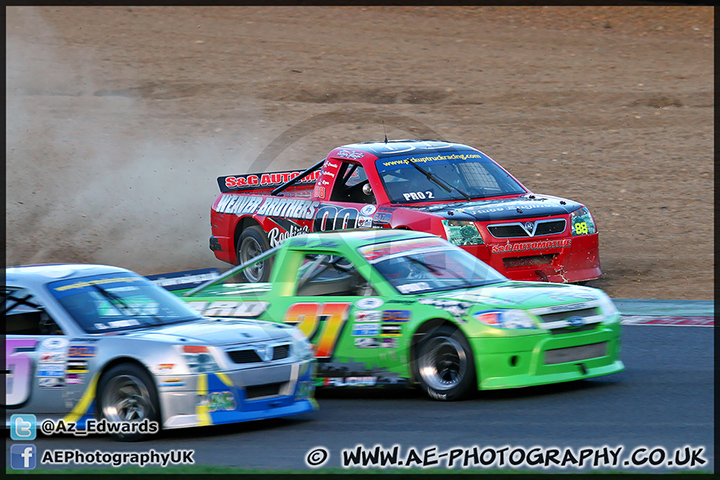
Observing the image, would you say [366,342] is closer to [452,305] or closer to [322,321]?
[322,321]

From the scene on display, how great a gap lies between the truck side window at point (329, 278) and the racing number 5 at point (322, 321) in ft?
0.61

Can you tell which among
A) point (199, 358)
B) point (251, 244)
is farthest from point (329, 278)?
point (251, 244)

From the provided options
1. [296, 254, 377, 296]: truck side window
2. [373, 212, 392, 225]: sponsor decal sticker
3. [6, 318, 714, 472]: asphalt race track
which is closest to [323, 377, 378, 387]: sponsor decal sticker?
[6, 318, 714, 472]: asphalt race track

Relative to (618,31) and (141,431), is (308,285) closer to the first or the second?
(141,431)

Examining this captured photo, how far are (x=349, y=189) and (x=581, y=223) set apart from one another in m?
2.94

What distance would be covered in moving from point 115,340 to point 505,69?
2302cm

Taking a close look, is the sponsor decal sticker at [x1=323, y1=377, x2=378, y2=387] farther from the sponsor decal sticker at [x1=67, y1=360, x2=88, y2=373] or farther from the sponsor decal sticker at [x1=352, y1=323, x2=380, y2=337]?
the sponsor decal sticker at [x1=67, y1=360, x2=88, y2=373]

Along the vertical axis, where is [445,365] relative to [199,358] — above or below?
below

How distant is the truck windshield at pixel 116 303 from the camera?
26.0ft

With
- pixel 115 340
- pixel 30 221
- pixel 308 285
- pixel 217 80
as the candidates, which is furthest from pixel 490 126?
pixel 115 340

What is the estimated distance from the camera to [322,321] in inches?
350

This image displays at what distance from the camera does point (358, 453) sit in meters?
6.96

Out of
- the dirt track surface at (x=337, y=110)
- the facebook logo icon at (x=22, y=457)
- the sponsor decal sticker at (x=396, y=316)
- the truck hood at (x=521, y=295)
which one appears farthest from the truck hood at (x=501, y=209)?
the facebook logo icon at (x=22, y=457)

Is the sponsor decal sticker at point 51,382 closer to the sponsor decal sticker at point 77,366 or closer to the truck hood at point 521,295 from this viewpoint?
the sponsor decal sticker at point 77,366
